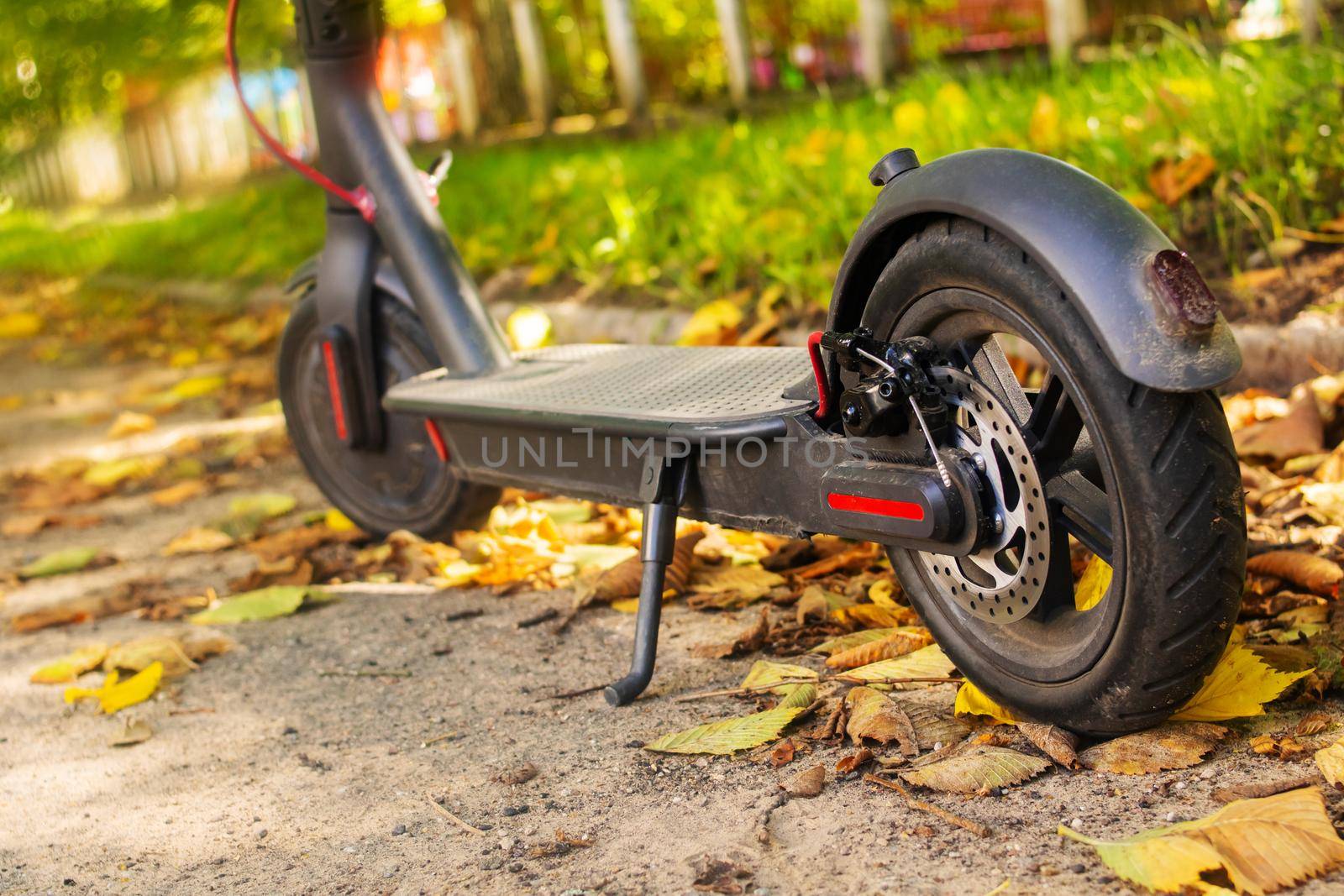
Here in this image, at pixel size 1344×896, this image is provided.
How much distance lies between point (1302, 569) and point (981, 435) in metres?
0.61

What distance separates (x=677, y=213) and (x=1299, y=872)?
128 inches

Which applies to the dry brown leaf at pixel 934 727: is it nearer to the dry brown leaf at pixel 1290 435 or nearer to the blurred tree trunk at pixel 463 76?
the dry brown leaf at pixel 1290 435

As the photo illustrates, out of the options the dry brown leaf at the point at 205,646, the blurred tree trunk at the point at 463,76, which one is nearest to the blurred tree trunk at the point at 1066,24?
the dry brown leaf at the point at 205,646

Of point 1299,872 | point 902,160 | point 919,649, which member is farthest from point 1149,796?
point 902,160

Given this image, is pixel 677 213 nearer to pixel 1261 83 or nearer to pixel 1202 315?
pixel 1261 83

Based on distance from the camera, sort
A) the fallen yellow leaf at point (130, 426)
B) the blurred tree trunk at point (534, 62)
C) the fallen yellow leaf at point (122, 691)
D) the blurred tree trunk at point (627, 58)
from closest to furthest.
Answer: the fallen yellow leaf at point (122, 691) → the fallen yellow leaf at point (130, 426) → the blurred tree trunk at point (627, 58) → the blurred tree trunk at point (534, 62)

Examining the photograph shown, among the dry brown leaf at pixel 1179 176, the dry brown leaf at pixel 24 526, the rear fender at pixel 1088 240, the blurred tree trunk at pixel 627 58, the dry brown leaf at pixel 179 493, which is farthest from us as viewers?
the blurred tree trunk at pixel 627 58

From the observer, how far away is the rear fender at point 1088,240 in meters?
1.33

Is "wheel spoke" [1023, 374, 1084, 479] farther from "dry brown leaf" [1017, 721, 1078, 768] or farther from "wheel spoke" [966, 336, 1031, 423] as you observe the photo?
"dry brown leaf" [1017, 721, 1078, 768]

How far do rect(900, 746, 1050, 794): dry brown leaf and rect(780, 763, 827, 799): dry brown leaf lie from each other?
0.31 feet

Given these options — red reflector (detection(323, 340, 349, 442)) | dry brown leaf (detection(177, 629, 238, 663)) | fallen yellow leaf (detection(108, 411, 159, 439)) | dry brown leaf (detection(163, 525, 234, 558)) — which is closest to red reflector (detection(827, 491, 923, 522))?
dry brown leaf (detection(177, 629, 238, 663))

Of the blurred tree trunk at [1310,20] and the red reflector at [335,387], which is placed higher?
the blurred tree trunk at [1310,20]

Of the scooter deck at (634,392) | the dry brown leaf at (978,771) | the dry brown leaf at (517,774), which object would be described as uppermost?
the scooter deck at (634,392)

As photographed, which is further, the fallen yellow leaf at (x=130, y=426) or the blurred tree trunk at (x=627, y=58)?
the blurred tree trunk at (x=627, y=58)
